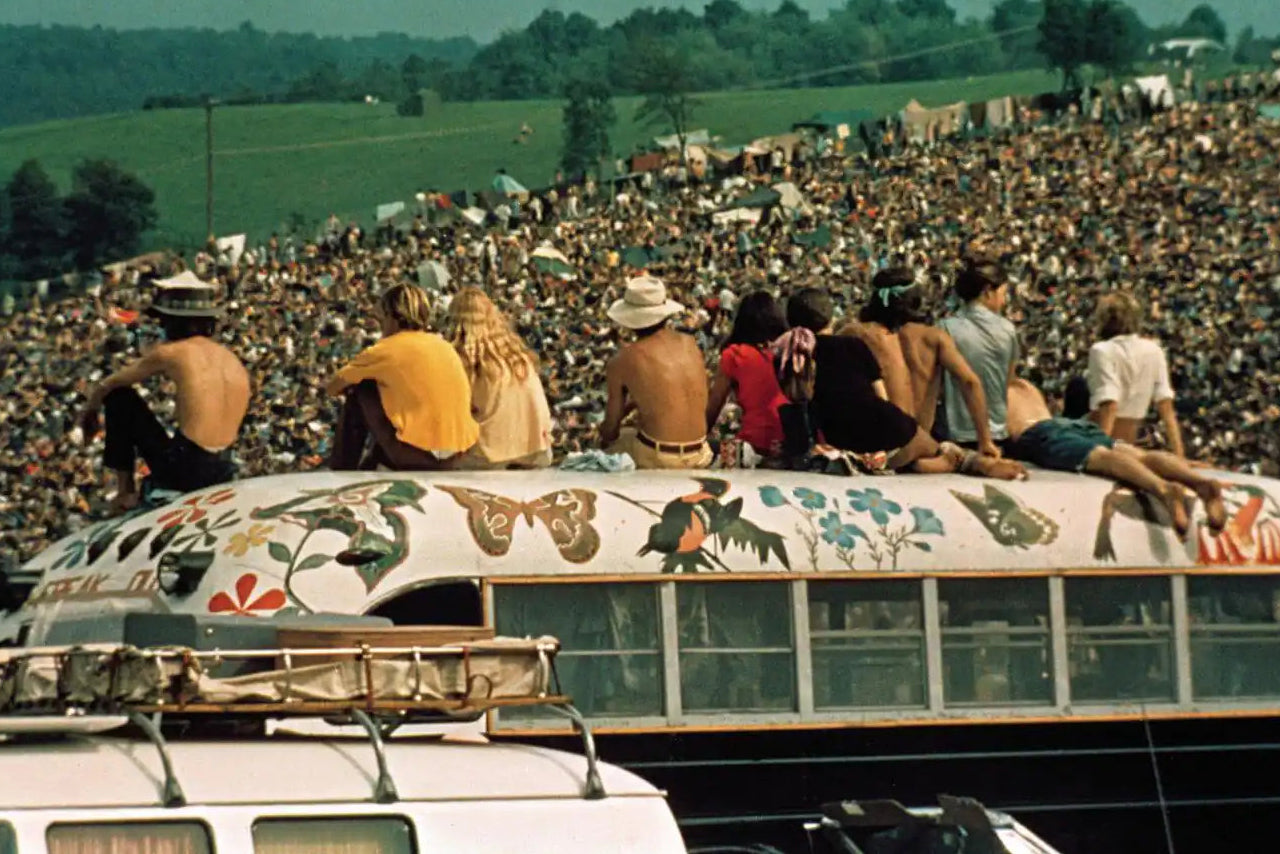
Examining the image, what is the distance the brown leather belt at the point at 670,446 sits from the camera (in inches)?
522

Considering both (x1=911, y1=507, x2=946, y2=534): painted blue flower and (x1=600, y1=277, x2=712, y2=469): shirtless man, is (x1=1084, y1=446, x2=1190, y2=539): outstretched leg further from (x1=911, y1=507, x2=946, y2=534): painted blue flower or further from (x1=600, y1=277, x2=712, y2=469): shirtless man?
(x1=600, y1=277, x2=712, y2=469): shirtless man

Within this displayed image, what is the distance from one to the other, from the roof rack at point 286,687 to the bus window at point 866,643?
180 inches

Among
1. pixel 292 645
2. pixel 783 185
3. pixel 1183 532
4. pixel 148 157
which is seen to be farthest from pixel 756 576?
pixel 148 157

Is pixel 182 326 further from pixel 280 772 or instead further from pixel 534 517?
pixel 280 772

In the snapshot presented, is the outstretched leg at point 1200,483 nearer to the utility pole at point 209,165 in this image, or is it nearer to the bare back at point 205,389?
the bare back at point 205,389

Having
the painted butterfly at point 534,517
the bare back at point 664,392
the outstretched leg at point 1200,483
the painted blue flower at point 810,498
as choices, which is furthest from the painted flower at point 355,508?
the outstretched leg at point 1200,483

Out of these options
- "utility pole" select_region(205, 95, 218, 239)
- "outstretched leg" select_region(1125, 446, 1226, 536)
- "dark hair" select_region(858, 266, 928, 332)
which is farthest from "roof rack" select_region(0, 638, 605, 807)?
"utility pole" select_region(205, 95, 218, 239)

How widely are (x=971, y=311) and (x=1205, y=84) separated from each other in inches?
3514

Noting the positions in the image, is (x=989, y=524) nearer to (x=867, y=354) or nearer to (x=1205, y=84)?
(x=867, y=354)

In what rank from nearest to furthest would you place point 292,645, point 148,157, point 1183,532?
point 292,645, point 1183,532, point 148,157

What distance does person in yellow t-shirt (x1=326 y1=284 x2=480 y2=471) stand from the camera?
12.7 m

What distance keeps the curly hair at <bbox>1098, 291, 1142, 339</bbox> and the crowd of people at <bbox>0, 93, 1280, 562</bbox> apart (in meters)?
35.0

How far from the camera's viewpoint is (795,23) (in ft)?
473

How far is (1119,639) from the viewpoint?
42.7 ft
